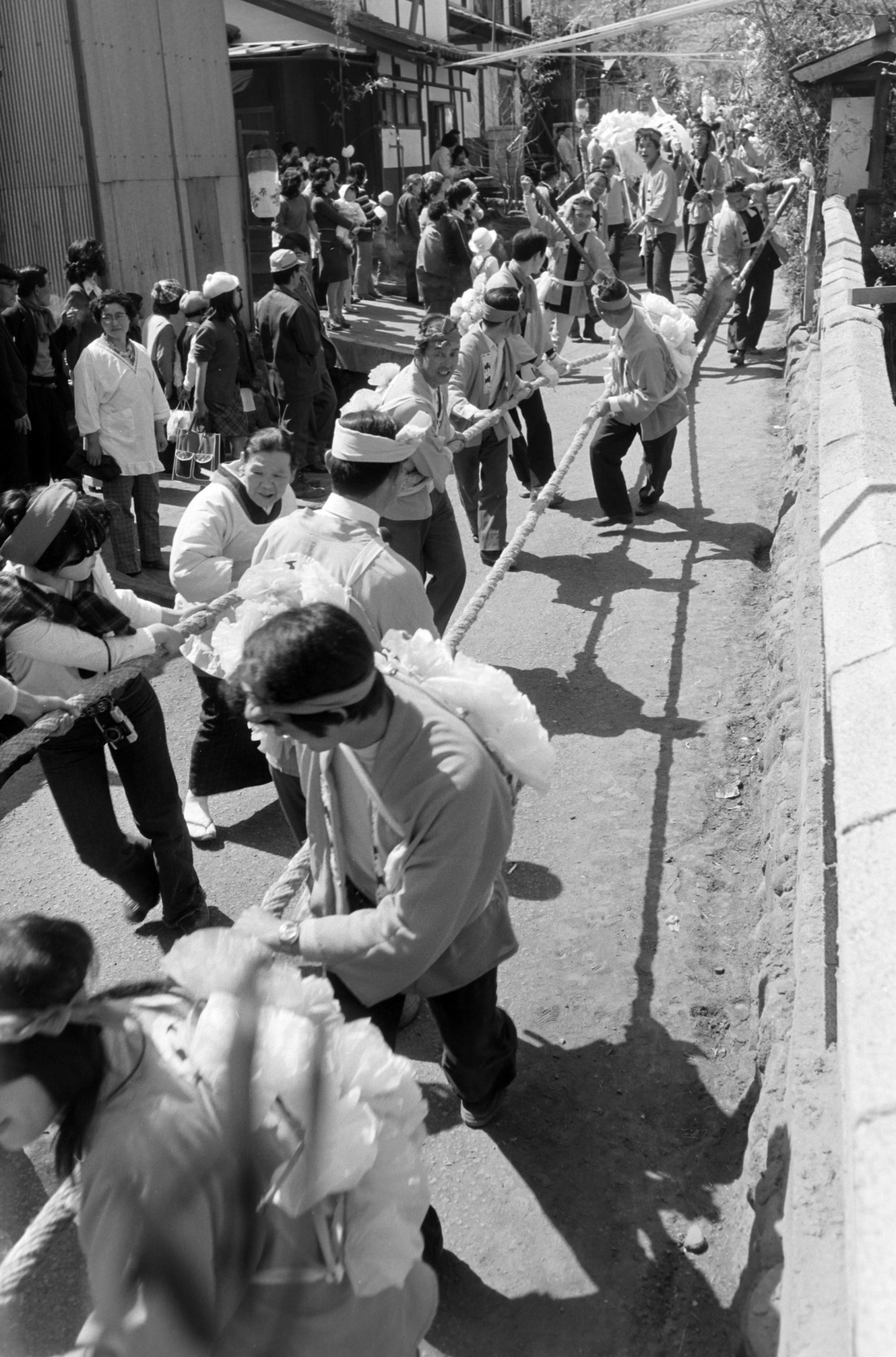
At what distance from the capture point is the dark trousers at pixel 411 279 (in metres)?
18.2

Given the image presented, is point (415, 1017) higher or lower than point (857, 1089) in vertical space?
lower

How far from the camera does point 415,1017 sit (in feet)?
13.6

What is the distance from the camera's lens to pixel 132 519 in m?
8.20

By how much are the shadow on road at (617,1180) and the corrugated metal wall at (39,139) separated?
8.81 meters

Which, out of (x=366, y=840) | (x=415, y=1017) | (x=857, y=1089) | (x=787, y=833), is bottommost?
(x=415, y=1017)

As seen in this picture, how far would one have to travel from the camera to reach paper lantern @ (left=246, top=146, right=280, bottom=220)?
14.3m

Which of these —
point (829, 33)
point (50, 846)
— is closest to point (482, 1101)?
point (50, 846)

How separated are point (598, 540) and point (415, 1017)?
539 centimetres

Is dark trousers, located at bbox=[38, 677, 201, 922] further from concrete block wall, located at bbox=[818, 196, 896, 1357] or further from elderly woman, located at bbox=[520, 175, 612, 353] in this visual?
elderly woman, located at bbox=[520, 175, 612, 353]

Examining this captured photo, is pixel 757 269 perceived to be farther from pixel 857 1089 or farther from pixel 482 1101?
pixel 857 1089

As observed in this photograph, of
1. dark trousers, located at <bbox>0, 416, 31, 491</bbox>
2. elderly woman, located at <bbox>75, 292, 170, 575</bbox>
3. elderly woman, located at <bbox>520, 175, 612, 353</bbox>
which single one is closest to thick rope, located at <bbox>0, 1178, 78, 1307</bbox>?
elderly woman, located at <bbox>75, 292, 170, 575</bbox>

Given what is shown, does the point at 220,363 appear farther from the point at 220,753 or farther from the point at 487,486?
the point at 220,753

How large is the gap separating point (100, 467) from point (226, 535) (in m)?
3.41

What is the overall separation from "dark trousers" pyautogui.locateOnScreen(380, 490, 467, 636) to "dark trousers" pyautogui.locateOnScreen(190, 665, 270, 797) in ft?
4.32
